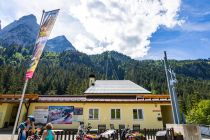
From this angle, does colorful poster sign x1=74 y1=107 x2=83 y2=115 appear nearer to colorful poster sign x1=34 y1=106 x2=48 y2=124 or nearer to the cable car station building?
the cable car station building

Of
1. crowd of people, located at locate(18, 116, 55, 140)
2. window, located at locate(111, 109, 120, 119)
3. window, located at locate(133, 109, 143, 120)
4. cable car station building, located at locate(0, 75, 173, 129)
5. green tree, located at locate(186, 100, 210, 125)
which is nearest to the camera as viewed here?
crowd of people, located at locate(18, 116, 55, 140)

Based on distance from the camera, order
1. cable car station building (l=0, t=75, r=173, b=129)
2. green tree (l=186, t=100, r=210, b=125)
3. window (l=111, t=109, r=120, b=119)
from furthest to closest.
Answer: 1. green tree (l=186, t=100, r=210, b=125)
2. window (l=111, t=109, r=120, b=119)
3. cable car station building (l=0, t=75, r=173, b=129)

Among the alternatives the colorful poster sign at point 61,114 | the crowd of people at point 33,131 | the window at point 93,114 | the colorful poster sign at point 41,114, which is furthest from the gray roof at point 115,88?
the crowd of people at point 33,131

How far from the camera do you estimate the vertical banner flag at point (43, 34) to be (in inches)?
409

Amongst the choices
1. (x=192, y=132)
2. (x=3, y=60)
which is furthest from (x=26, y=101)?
(x=3, y=60)

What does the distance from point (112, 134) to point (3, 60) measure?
155684 mm

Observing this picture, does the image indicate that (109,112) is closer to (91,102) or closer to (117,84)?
(91,102)

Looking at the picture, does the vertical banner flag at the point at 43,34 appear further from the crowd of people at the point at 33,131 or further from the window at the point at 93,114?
the window at the point at 93,114

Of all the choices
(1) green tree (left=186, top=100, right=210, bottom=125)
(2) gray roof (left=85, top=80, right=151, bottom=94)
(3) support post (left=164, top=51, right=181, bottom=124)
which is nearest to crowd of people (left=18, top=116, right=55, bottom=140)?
(3) support post (left=164, top=51, right=181, bottom=124)

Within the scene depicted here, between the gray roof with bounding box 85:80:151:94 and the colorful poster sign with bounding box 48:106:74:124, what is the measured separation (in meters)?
5.22

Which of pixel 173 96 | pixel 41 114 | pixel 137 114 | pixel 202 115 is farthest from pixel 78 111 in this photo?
pixel 202 115

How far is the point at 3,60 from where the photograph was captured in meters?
149

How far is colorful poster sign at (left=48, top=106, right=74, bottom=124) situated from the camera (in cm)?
2341

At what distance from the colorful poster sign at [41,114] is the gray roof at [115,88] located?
260 inches
